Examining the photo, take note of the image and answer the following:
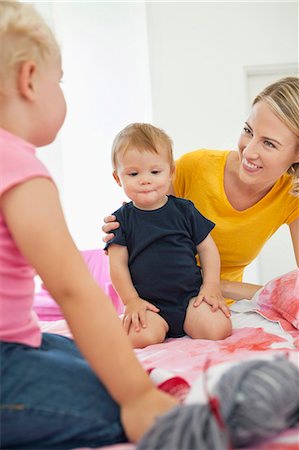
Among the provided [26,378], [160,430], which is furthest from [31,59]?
[160,430]

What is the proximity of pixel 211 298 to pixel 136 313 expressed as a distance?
0.74ft

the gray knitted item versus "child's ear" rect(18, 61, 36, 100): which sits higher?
"child's ear" rect(18, 61, 36, 100)

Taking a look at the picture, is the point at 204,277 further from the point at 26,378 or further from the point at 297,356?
the point at 26,378

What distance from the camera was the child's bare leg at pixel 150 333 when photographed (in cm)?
157

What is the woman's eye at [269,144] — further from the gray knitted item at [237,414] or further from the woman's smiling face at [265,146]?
the gray knitted item at [237,414]

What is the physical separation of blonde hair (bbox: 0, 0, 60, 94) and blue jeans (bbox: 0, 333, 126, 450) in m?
0.46

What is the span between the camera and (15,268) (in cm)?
94

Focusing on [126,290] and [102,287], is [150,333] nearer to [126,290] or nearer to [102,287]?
[126,290]

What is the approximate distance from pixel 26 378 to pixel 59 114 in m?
0.46

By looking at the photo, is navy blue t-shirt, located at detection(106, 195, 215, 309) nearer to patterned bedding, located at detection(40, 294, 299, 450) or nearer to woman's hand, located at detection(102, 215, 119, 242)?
woman's hand, located at detection(102, 215, 119, 242)

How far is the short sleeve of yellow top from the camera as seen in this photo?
2057 mm

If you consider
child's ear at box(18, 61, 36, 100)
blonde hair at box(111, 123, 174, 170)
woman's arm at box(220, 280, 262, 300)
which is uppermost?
child's ear at box(18, 61, 36, 100)

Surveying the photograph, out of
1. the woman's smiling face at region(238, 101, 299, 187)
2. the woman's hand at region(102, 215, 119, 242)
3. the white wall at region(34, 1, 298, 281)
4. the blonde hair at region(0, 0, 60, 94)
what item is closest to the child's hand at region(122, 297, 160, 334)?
the woman's hand at region(102, 215, 119, 242)

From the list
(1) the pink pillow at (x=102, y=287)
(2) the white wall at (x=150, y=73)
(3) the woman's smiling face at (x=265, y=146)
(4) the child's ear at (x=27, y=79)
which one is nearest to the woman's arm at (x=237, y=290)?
(3) the woman's smiling face at (x=265, y=146)
